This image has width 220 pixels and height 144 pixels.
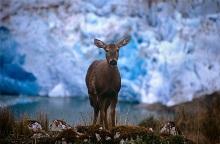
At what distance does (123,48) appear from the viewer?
13211 millimetres

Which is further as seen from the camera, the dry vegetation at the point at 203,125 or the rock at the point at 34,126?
the dry vegetation at the point at 203,125

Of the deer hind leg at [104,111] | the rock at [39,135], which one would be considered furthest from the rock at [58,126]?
the deer hind leg at [104,111]

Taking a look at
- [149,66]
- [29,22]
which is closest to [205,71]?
→ [149,66]

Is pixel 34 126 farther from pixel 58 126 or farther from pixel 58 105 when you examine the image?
pixel 58 105

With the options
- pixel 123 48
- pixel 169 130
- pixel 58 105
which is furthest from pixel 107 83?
pixel 123 48

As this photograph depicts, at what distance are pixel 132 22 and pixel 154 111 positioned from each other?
2513 millimetres

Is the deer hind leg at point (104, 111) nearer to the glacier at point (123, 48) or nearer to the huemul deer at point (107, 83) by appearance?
the huemul deer at point (107, 83)

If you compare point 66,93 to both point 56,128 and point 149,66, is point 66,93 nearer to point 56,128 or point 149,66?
point 149,66

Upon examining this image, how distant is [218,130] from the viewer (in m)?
7.08

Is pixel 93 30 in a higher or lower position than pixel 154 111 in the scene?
higher

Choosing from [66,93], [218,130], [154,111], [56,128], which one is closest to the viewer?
[56,128]

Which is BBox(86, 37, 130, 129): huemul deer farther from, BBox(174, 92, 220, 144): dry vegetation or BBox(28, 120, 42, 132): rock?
BBox(174, 92, 220, 144): dry vegetation

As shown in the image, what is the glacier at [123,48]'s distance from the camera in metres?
12.7

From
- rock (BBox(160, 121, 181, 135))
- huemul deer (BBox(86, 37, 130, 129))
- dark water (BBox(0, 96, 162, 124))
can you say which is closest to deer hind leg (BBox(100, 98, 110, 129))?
huemul deer (BBox(86, 37, 130, 129))
